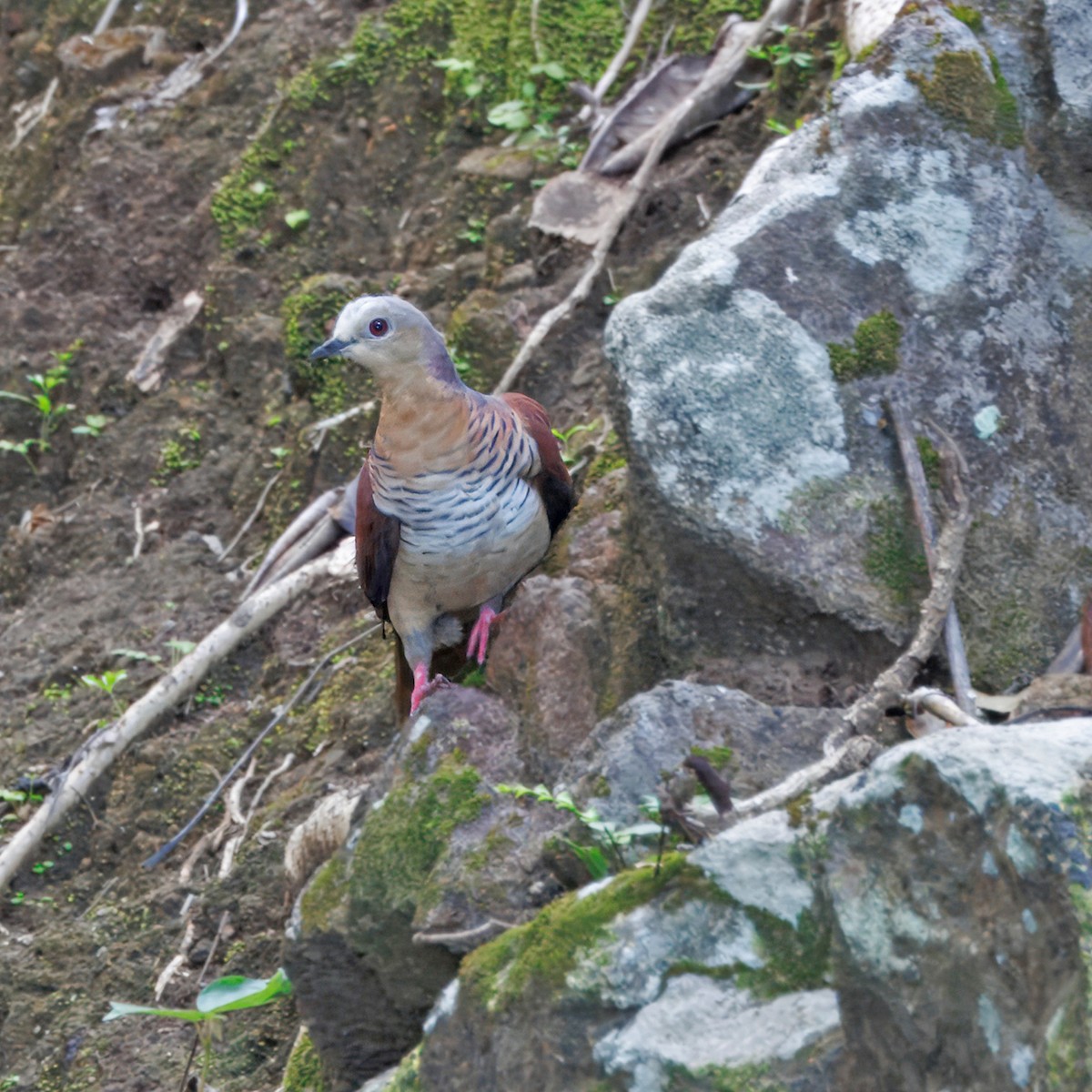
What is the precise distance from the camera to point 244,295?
21.6 ft

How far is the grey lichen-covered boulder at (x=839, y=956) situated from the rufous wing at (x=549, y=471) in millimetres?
1833

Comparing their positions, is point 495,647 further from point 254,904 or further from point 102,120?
point 102,120

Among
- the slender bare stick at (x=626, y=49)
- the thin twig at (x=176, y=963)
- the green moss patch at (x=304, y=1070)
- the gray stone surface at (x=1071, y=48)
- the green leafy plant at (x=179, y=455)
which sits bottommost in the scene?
the green leafy plant at (x=179, y=455)

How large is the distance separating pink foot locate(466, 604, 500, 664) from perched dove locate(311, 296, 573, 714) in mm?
12

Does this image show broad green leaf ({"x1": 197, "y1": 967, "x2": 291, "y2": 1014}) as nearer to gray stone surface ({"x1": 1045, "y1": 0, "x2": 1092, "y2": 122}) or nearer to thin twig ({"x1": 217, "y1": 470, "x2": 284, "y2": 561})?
gray stone surface ({"x1": 1045, "y1": 0, "x2": 1092, "y2": 122})

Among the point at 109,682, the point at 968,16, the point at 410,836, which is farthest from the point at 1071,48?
the point at 109,682

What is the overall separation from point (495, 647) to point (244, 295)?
352cm

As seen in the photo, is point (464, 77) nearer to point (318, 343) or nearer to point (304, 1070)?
point (318, 343)

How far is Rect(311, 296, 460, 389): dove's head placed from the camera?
375cm

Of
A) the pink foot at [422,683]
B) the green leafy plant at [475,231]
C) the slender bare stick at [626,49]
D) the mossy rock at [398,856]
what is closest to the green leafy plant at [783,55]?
the slender bare stick at [626,49]

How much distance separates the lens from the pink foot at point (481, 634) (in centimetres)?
419

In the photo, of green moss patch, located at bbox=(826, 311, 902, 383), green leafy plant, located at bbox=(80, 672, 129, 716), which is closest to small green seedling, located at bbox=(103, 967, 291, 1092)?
green moss patch, located at bbox=(826, 311, 902, 383)

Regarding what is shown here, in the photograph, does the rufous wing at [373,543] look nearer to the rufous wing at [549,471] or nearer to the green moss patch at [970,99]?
the rufous wing at [549,471]

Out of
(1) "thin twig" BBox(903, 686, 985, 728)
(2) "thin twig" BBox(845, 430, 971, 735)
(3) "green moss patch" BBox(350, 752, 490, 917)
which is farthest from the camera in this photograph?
(3) "green moss patch" BBox(350, 752, 490, 917)
